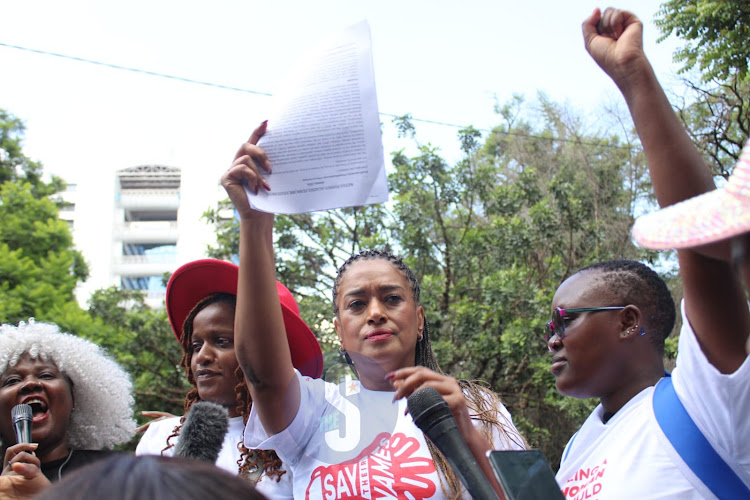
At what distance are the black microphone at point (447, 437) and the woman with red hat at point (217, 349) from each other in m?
1.48

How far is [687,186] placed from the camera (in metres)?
1.56

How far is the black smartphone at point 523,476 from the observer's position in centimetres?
112

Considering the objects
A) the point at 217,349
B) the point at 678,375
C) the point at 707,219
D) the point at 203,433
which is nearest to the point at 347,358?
the point at 203,433

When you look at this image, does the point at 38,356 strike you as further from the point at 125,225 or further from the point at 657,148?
the point at 125,225

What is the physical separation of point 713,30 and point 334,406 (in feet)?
17.9

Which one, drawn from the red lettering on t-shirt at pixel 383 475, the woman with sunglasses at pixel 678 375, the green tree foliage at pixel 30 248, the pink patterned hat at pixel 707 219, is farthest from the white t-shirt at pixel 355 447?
the green tree foliage at pixel 30 248

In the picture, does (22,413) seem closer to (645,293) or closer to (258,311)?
(258,311)

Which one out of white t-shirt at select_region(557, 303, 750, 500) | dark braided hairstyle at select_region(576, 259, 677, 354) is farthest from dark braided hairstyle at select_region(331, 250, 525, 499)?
dark braided hairstyle at select_region(576, 259, 677, 354)

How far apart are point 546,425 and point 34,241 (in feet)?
37.6

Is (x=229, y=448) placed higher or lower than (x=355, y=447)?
lower

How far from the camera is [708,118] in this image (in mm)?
10211

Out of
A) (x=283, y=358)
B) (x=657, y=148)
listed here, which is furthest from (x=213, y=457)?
(x=657, y=148)

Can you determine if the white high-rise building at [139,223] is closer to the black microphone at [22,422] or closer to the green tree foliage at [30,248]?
the green tree foliage at [30,248]

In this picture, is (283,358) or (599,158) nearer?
(283,358)
